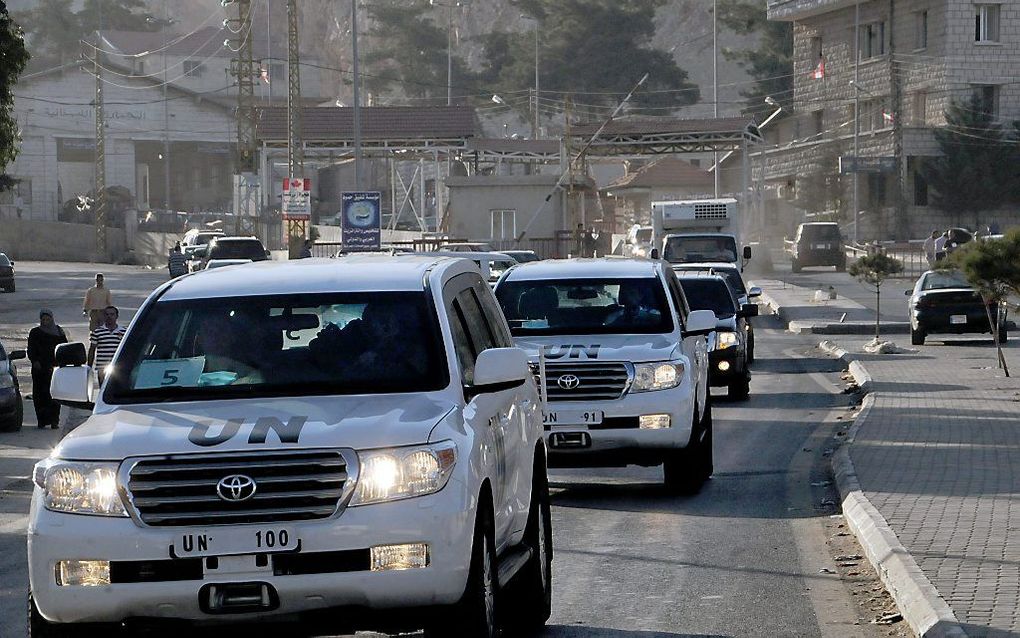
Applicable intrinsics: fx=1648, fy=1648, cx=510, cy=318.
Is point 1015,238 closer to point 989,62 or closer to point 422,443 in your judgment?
point 422,443

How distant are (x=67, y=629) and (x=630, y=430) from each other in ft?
24.5

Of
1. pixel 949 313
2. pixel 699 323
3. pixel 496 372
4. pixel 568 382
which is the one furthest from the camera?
pixel 949 313

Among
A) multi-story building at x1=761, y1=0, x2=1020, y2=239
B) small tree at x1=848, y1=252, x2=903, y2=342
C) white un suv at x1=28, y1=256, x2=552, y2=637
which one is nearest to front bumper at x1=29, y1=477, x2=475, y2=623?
white un suv at x1=28, y1=256, x2=552, y2=637

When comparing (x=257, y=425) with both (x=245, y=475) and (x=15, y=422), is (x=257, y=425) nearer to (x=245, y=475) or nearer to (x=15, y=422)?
(x=245, y=475)

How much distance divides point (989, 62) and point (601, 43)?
5027 centimetres

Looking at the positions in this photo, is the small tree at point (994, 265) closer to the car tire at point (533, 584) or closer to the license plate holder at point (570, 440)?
the license plate holder at point (570, 440)

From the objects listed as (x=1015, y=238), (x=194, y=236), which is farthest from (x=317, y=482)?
(x=194, y=236)

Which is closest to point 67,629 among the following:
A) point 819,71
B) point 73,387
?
point 73,387

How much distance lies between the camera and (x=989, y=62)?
263ft

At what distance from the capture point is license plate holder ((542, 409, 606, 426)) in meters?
13.5

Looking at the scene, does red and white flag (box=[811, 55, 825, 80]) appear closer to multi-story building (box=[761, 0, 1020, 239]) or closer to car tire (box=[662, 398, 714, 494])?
multi-story building (box=[761, 0, 1020, 239])

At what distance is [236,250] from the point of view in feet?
169

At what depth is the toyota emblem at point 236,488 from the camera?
249 inches

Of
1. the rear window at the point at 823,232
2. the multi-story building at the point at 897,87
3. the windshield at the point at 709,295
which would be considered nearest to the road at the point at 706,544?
the windshield at the point at 709,295
